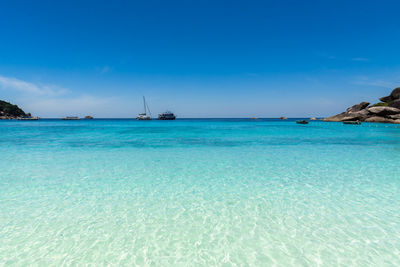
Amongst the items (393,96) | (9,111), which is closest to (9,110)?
(9,111)

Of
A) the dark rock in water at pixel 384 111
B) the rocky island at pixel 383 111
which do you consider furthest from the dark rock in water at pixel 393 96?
the dark rock in water at pixel 384 111

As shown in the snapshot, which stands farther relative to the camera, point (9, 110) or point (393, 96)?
point (9, 110)

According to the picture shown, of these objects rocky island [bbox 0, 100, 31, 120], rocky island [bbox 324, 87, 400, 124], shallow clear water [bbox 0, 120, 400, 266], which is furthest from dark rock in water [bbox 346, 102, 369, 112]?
rocky island [bbox 0, 100, 31, 120]

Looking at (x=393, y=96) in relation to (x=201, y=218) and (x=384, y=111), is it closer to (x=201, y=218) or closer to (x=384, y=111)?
(x=384, y=111)

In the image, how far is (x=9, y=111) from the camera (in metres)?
165

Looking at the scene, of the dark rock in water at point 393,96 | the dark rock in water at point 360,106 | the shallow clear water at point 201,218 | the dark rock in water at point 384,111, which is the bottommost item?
the shallow clear water at point 201,218

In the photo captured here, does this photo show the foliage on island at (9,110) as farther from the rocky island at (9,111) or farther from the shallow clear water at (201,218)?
the shallow clear water at (201,218)

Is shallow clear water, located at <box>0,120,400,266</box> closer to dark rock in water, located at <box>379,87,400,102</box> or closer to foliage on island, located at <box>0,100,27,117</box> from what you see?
dark rock in water, located at <box>379,87,400,102</box>

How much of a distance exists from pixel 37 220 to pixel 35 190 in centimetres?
290

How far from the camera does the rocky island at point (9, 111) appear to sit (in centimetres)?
15988

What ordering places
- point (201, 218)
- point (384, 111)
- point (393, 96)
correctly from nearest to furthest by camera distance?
1. point (201, 218)
2. point (384, 111)
3. point (393, 96)

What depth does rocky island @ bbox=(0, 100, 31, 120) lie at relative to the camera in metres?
160

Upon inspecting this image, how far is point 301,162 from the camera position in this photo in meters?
12.7

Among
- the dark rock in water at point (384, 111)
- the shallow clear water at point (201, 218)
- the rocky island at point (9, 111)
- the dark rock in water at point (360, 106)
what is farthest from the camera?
the rocky island at point (9, 111)
